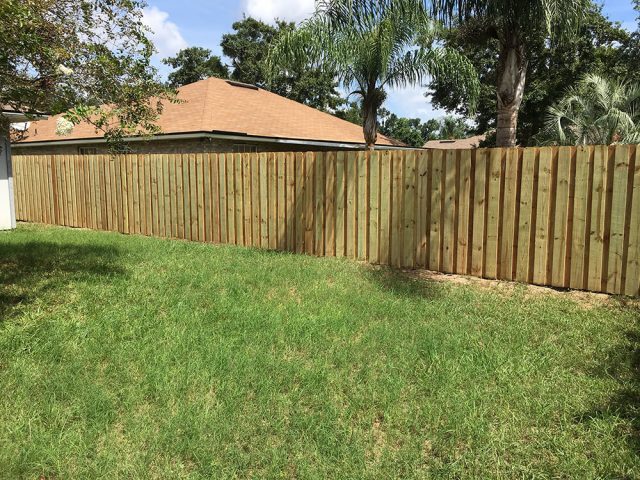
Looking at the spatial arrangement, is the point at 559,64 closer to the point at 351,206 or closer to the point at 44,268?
the point at 351,206

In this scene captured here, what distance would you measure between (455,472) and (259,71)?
3458cm

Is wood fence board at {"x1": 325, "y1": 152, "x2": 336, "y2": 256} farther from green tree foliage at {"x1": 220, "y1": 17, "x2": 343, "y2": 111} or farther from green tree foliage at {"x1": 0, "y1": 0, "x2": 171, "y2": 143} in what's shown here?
green tree foliage at {"x1": 220, "y1": 17, "x2": 343, "y2": 111}

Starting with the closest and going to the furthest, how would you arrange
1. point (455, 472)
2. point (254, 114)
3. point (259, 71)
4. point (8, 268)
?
point (455, 472)
point (8, 268)
point (254, 114)
point (259, 71)

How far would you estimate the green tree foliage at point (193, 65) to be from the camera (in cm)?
3503

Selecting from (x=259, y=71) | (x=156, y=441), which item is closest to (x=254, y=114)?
(x=156, y=441)

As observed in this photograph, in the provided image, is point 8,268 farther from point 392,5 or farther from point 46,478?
point 392,5

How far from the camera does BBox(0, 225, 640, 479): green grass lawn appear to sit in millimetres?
2914

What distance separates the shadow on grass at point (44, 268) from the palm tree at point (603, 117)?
12.4m

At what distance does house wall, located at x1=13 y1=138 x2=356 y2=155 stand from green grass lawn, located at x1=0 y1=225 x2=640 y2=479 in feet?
27.3

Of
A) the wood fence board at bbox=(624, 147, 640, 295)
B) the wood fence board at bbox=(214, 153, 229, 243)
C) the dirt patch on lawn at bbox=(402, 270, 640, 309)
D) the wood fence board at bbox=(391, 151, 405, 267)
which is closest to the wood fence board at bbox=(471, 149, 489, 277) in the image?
the dirt patch on lawn at bbox=(402, 270, 640, 309)

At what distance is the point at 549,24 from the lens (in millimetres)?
6609

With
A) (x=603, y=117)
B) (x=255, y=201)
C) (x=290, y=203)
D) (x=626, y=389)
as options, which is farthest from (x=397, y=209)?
(x=603, y=117)

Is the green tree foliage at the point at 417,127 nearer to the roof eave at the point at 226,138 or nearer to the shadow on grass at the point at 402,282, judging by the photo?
the roof eave at the point at 226,138

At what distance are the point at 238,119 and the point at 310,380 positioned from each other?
42.3 feet
